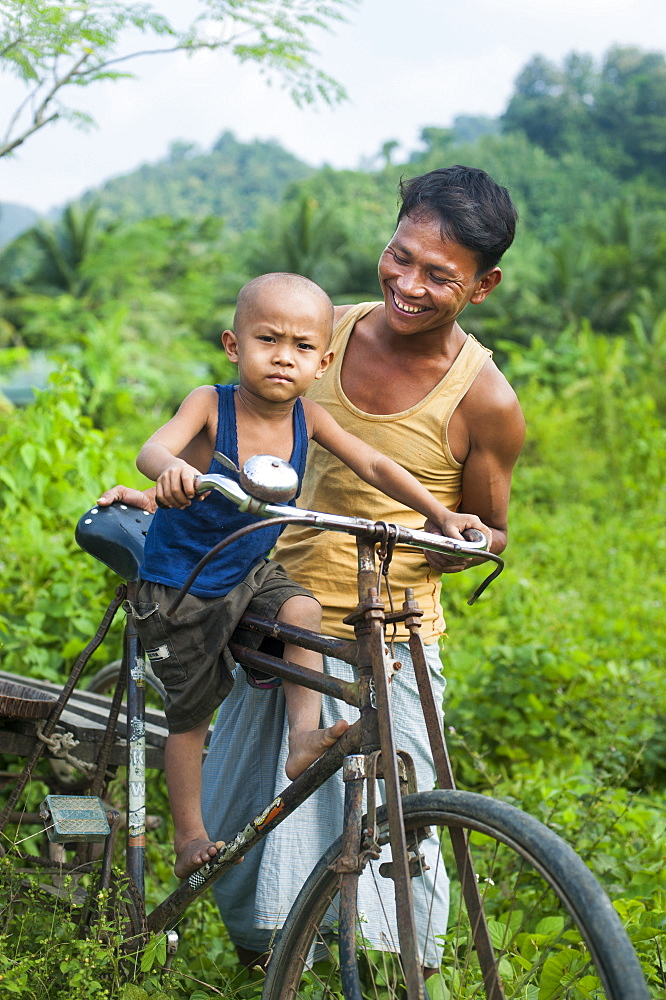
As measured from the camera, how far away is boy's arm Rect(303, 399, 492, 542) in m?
2.15

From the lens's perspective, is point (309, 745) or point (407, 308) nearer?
point (309, 745)

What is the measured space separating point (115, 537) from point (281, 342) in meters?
0.73

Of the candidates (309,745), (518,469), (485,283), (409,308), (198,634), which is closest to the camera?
(309,745)

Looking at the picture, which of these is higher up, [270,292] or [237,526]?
[270,292]

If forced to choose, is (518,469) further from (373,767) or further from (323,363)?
(373,767)

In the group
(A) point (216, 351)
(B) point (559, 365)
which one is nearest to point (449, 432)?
(B) point (559, 365)

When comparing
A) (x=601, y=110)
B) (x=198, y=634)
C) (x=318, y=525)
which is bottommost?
(x=198, y=634)

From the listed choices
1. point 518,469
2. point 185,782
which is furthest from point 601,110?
point 185,782

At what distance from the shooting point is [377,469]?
2.24 m

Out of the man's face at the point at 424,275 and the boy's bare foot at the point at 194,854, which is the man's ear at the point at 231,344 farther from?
the boy's bare foot at the point at 194,854

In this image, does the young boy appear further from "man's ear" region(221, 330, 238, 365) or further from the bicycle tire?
the bicycle tire

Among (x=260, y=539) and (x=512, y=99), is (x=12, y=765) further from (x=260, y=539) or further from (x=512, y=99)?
(x=512, y=99)

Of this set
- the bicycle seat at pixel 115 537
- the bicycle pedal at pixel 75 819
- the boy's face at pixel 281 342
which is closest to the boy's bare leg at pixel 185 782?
the bicycle pedal at pixel 75 819

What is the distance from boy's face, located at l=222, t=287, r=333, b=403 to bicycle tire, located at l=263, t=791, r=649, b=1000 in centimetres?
87
